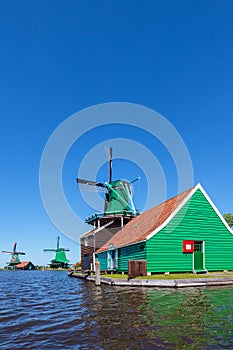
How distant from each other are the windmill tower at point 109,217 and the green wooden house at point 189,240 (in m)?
17.2

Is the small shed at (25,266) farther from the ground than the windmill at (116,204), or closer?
closer

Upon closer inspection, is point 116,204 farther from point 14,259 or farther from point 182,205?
point 14,259

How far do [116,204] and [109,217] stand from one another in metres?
3.44

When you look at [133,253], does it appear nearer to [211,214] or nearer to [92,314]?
[211,214]

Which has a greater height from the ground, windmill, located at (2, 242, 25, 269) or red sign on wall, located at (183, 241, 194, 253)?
red sign on wall, located at (183, 241, 194, 253)

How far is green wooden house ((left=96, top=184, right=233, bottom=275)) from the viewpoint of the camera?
2180 centimetres

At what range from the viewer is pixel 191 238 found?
74.5 ft

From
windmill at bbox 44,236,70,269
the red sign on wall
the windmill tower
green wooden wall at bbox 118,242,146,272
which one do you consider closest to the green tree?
the windmill tower

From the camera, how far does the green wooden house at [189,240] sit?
2180 cm

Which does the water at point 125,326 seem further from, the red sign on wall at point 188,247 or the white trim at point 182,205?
the red sign on wall at point 188,247

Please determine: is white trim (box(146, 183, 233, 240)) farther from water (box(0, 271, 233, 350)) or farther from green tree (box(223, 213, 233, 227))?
green tree (box(223, 213, 233, 227))

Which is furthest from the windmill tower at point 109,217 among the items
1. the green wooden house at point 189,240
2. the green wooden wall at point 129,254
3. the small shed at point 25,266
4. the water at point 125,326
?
the small shed at point 25,266

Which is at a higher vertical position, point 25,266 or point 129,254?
point 129,254

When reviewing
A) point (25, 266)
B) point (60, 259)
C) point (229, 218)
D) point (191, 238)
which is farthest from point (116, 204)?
point (25, 266)
